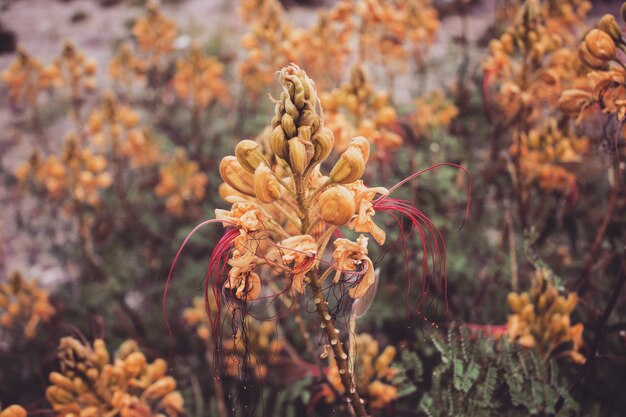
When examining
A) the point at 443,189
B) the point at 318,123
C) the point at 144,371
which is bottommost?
the point at 144,371

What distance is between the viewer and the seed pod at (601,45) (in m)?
1.62


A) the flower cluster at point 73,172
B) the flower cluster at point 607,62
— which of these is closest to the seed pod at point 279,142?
the flower cluster at point 607,62

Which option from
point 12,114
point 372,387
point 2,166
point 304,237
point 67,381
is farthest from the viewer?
point 12,114

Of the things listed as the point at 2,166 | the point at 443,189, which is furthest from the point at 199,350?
the point at 2,166

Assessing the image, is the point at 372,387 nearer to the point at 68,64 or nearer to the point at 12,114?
the point at 68,64

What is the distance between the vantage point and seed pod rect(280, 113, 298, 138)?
1.22 metres

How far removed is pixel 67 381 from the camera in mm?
1890

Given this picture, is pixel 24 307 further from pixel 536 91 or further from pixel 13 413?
pixel 536 91

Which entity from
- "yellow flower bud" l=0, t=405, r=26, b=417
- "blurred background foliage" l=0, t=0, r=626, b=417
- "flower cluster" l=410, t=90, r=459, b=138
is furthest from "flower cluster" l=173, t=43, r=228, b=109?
"yellow flower bud" l=0, t=405, r=26, b=417

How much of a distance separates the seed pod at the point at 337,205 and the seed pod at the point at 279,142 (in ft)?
0.54

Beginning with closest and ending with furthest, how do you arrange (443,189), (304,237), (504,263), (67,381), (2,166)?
(304,237) → (67,381) → (504,263) → (443,189) → (2,166)

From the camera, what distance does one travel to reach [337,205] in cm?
119

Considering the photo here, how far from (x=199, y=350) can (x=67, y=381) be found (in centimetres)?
146

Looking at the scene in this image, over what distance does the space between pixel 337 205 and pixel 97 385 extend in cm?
142
